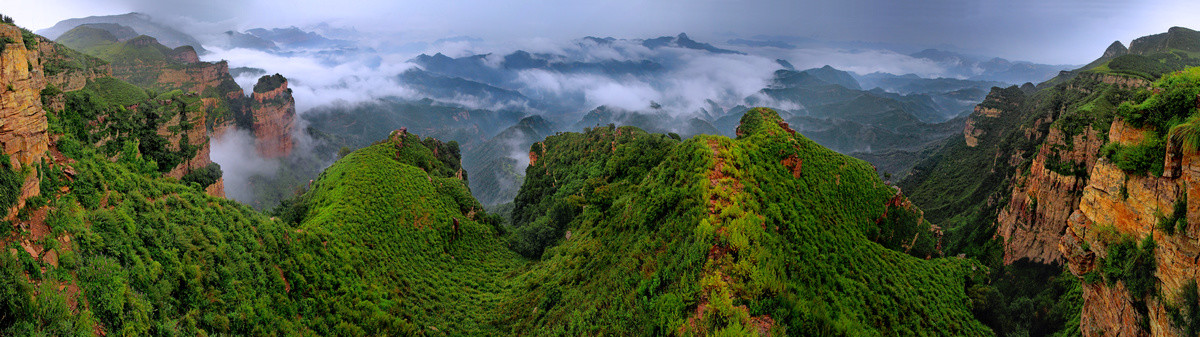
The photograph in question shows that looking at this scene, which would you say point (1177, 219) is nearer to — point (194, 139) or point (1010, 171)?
point (1010, 171)

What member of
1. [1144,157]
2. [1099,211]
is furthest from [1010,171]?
[1144,157]

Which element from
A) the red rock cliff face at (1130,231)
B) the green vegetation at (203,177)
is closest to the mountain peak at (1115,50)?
the red rock cliff face at (1130,231)

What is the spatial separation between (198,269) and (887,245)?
47.3 meters

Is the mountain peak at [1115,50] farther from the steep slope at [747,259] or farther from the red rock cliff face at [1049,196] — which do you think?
the steep slope at [747,259]

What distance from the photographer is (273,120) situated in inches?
5251

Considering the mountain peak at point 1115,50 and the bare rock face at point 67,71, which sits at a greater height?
the mountain peak at point 1115,50

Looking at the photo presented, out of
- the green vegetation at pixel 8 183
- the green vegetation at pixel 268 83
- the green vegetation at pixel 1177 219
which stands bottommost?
the green vegetation at pixel 268 83

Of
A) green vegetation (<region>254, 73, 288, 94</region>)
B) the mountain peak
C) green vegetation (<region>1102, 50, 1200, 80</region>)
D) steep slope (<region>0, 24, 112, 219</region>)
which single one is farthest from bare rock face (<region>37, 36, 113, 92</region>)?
the mountain peak

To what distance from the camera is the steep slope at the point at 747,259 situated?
18.7 m

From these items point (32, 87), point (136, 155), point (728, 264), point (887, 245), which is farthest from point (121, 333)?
point (887, 245)

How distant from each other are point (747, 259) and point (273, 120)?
15185 centimetres

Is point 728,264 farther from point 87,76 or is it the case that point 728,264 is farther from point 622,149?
point 87,76

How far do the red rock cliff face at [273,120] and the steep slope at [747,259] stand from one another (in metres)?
123

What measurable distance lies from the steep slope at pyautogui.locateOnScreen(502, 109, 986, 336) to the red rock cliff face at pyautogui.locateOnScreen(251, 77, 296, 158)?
402 feet
